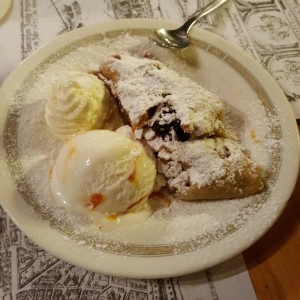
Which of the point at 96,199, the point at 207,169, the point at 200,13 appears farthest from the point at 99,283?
the point at 200,13

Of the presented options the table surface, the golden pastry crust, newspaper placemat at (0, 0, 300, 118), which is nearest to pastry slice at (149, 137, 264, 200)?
the golden pastry crust

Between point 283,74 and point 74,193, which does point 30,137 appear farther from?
point 283,74

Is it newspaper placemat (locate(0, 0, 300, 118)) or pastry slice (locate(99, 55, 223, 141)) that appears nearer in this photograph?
pastry slice (locate(99, 55, 223, 141))

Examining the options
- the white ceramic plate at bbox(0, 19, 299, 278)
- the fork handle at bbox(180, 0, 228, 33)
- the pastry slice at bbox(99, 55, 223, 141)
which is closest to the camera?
the white ceramic plate at bbox(0, 19, 299, 278)

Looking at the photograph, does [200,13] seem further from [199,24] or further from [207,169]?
[207,169]

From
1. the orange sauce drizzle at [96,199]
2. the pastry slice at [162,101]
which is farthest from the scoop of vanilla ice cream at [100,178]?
the pastry slice at [162,101]

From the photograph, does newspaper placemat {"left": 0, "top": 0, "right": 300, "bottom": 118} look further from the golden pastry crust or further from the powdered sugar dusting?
the golden pastry crust

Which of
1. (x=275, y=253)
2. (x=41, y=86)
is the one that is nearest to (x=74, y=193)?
(x=41, y=86)
